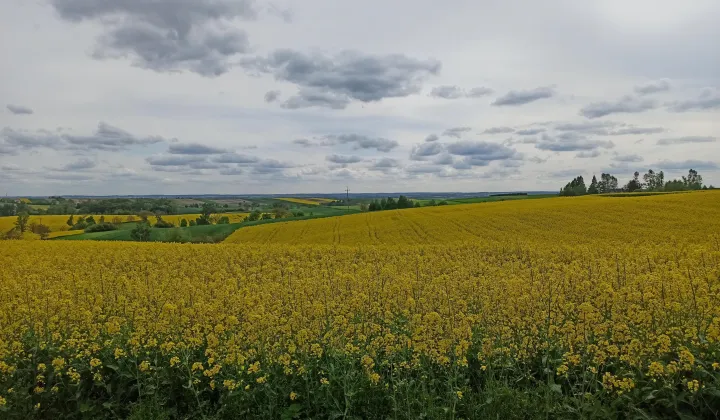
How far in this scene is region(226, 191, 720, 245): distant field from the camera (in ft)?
87.0

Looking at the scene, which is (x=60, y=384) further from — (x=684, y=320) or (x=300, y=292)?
(x=684, y=320)

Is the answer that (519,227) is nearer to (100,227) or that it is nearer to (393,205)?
(393,205)

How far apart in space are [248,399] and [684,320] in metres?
6.77

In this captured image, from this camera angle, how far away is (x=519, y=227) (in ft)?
101

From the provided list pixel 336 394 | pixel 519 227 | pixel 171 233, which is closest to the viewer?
pixel 336 394

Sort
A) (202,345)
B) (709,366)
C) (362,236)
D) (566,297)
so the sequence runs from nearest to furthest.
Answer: (709,366) → (202,345) → (566,297) → (362,236)

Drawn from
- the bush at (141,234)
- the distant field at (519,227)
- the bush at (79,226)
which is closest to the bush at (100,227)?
the bush at (79,226)

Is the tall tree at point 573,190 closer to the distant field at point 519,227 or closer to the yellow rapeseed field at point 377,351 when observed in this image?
the distant field at point 519,227

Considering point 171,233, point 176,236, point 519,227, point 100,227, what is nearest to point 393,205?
point 176,236

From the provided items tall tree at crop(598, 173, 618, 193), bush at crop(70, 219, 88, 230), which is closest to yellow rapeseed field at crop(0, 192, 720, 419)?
bush at crop(70, 219, 88, 230)

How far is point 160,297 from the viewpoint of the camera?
9.22 m

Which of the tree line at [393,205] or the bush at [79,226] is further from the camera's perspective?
the tree line at [393,205]

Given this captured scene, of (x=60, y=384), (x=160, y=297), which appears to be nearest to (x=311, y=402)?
(x=60, y=384)

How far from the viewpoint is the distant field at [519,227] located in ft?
87.0
